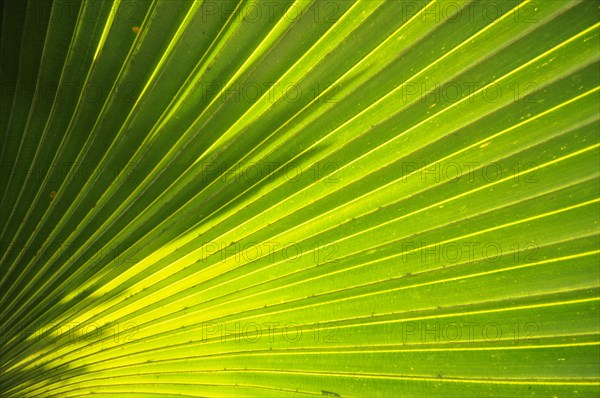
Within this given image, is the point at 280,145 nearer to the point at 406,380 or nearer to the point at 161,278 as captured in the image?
the point at 161,278

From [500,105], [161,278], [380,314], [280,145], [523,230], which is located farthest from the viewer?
[161,278]

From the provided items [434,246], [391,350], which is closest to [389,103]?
[434,246]

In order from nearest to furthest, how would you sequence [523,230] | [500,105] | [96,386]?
[500,105] → [523,230] → [96,386]

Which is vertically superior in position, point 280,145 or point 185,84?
point 185,84

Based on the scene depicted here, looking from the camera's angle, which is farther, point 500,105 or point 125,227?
point 125,227

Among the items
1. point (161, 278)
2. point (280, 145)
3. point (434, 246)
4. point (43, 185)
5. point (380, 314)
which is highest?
point (280, 145)

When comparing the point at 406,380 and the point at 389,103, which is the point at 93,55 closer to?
the point at 389,103

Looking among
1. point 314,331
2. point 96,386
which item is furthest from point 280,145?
point 96,386
